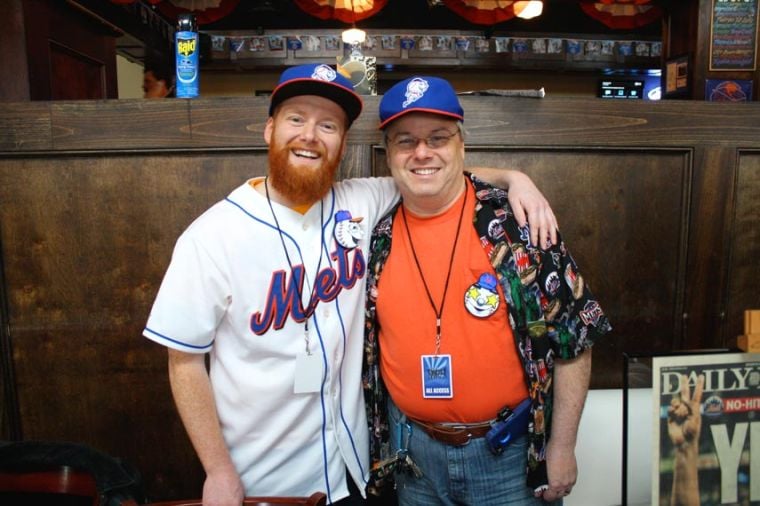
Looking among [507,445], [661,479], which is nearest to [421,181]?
[507,445]

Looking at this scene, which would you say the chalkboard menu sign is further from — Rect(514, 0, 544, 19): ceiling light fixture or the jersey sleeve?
the jersey sleeve

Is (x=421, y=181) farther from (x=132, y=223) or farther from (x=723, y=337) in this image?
(x=723, y=337)

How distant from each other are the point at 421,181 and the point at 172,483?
1.49m

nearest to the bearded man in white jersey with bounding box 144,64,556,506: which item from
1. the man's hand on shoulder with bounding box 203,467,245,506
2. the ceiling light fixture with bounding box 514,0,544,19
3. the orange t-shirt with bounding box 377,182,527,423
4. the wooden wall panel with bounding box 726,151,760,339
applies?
the man's hand on shoulder with bounding box 203,467,245,506

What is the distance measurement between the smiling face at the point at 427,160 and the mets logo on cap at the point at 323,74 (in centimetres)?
20

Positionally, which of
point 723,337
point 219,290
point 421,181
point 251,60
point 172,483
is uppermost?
point 251,60

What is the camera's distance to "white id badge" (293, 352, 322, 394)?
1.29 meters

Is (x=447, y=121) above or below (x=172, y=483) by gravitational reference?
above

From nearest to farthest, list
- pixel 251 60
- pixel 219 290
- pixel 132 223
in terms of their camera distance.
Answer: pixel 219 290, pixel 132 223, pixel 251 60

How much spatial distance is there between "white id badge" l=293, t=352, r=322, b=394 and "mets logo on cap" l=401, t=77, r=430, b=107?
0.68m

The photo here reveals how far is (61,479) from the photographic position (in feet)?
4.17

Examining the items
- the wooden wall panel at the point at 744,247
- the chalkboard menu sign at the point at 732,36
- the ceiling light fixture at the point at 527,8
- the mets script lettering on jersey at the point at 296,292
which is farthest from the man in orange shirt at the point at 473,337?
the ceiling light fixture at the point at 527,8

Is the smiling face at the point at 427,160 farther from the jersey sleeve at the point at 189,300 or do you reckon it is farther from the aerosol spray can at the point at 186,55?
the aerosol spray can at the point at 186,55

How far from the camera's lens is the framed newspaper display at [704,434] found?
112cm
